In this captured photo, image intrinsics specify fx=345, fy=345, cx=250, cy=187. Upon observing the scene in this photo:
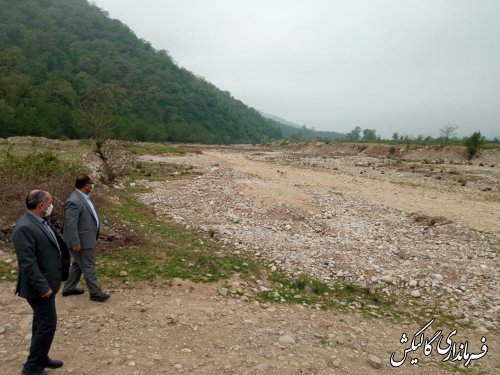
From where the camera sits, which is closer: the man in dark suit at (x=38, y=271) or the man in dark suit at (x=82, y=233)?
the man in dark suit at (x=38, y=271)

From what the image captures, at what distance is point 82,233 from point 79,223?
17cm

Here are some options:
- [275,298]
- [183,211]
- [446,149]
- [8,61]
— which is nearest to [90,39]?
[8,61]

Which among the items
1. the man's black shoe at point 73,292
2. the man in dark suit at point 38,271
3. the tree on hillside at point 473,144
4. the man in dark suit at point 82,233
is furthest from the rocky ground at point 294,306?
the tree on hillside at point 473,144

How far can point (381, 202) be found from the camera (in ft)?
58.6

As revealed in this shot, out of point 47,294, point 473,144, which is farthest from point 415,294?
point 473,144

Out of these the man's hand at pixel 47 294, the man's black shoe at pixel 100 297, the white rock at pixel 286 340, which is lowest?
the white rock at pixel 286 340

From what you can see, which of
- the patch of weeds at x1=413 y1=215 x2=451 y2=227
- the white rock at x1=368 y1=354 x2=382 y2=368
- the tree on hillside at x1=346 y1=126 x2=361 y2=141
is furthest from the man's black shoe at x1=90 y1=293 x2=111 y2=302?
the tree on hillside at x1=346 y1=126 x2=361 y2=141

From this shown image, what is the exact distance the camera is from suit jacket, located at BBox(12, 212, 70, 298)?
386 cm

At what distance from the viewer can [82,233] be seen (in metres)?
5.53

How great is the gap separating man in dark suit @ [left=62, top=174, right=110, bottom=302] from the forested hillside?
4971 centimetres

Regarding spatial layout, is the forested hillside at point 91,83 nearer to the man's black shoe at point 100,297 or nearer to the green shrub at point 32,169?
the green shrub at point 32,169

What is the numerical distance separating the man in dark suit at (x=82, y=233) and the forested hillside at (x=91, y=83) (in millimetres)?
49713

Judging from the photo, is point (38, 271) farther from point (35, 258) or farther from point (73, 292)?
point (73, 292)

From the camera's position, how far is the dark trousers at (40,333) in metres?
3.99
